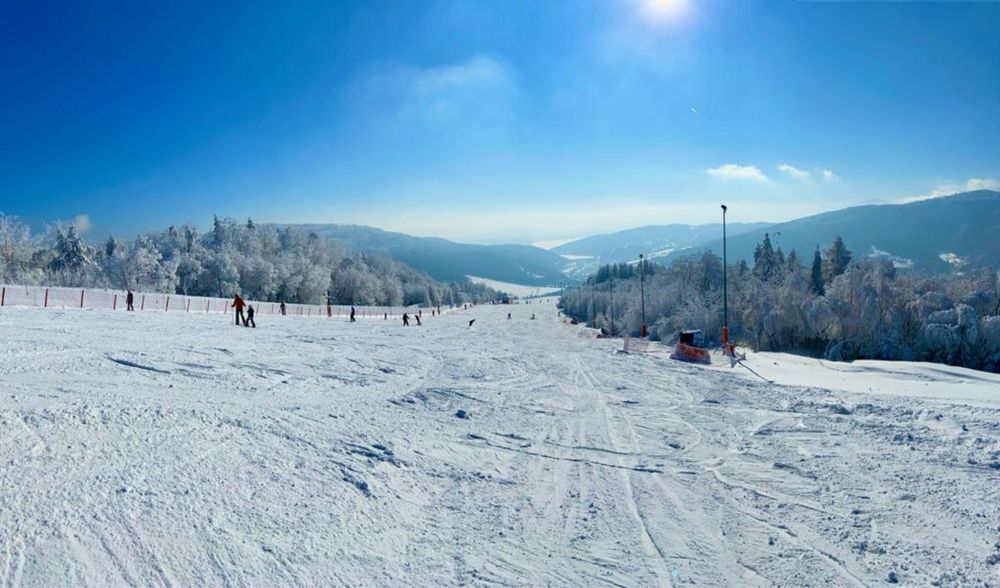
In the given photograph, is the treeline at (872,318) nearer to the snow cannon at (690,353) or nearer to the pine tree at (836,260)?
the snow cannon at (690,353)

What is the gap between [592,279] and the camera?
187m

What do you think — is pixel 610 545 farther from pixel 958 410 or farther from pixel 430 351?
pixel 430 351

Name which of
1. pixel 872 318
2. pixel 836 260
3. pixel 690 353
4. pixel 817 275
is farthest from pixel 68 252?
pixel 836 260

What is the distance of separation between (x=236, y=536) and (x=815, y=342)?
155 ft

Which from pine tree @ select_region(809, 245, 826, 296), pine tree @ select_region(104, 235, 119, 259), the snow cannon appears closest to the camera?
the snow cannon

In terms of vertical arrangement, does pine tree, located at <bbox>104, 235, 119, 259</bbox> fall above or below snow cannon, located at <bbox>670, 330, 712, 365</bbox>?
above

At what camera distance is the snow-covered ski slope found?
4.42 meters

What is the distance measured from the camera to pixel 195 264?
73812 millimetres

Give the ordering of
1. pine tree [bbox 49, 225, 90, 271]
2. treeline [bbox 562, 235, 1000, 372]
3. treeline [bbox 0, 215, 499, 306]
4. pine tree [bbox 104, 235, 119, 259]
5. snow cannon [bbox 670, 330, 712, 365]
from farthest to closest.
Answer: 1. pine tree [bbox 104, 235, 119, 259]
2. pine tree [bbox 49, 225, 90, 271]
3. treeline [bbox 0, 215, 499, 306]
4. treeline [bbox 562, 235, 1000, 372]
5. snow cannon [bbox 670, 330, 712, 365]

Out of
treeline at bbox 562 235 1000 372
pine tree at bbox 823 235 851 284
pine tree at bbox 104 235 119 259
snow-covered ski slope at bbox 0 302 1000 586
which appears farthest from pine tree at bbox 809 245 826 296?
pine tree at bbox 104 235 119 259

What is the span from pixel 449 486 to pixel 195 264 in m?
Answer: 79.9

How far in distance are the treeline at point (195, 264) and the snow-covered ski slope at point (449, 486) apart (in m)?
68.0

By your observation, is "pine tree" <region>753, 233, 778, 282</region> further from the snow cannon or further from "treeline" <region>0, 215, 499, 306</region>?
"treeline" <region>0, 215, 499, 306</region>

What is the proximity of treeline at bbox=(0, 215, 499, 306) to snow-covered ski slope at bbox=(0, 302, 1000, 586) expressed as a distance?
68.0 meters
